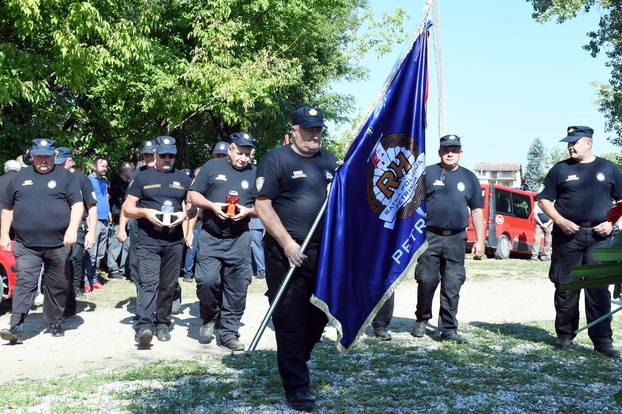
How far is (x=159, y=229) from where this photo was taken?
791cm

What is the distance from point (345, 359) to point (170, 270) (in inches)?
91.0

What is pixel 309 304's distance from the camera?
5465 mm

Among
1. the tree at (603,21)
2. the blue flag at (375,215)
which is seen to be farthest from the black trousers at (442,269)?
the tree at (603,21)

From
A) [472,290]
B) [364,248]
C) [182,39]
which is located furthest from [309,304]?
[182,39]

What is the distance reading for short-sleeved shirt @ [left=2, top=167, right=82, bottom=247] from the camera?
25.9ft

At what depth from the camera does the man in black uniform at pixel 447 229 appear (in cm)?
803

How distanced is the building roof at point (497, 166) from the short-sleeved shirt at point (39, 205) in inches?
6487

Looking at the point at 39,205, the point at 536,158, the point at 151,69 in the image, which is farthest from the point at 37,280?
the point at 536,158

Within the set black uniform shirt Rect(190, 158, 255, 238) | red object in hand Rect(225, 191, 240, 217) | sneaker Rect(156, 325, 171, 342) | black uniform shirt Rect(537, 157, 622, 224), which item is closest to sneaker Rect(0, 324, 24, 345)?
sneaker Rect(156, 325, 171, 342)

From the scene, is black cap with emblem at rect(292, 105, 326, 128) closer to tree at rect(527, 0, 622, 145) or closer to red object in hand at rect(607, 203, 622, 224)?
red object in hand at rect(607, 203, 622, 224)

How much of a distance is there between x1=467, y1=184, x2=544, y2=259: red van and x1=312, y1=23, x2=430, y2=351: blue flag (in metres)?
15.7

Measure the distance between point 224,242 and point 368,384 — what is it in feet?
8.42

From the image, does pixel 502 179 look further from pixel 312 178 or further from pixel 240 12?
pixel 312 178

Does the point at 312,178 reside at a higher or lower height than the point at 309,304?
higher
